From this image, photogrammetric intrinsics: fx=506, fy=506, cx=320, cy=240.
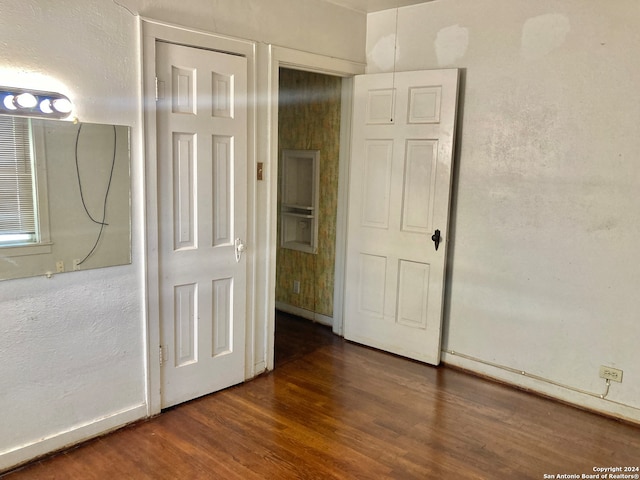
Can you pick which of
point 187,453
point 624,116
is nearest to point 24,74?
point 187,453

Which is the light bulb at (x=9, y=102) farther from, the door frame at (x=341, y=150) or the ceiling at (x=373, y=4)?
the ceiling at (x=373, y=4)

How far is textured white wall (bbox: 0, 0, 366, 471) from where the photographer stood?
90.2 inches

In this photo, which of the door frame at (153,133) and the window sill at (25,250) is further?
the door frame at (153,133)

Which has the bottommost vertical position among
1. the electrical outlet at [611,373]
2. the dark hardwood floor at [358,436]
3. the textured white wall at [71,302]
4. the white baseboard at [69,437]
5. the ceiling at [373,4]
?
the dark hardwood floor at [358,436]

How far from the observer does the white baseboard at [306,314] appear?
456cm

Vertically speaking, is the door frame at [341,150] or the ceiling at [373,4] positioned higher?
the ceiling at [373,4]

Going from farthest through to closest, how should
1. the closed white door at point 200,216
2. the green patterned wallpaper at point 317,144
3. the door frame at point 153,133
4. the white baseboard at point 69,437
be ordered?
the green patterned wallpaper at point 317,144 < the closed white door at point 200,216 < the door frame at point 153,133 < the white baseboard at point 69,437

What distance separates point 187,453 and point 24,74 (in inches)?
76.8

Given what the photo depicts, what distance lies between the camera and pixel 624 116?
290 centimetres

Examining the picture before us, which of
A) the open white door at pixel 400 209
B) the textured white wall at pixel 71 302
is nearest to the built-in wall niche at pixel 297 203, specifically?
the open white door at pixel 400 209

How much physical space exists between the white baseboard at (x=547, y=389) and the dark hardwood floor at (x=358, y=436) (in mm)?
67

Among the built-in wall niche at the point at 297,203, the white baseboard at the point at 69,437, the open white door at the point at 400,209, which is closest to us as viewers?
the white baseboard at the point at 69,437

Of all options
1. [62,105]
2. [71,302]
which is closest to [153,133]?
[62,105]

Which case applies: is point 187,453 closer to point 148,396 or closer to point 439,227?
point 148,396
